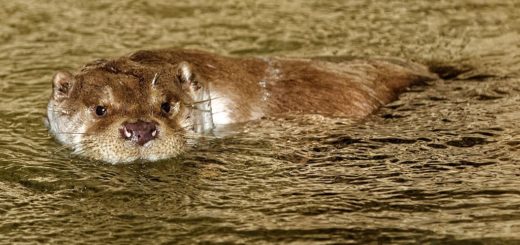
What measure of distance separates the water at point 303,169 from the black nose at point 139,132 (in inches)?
8.9

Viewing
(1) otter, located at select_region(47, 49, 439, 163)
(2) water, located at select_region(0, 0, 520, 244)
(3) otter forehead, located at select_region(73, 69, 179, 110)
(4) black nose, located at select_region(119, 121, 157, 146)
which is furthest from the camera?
(3) otter forehead, located at select_region(73, 69, 179, 110)

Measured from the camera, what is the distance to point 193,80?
6.48 meters

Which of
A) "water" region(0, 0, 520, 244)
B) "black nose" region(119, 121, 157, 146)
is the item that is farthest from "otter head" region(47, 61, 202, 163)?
"water" region(0, 0, 520, 244)

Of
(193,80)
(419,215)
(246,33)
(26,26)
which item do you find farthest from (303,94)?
(26,26)

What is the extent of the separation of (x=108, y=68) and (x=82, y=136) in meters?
0.42

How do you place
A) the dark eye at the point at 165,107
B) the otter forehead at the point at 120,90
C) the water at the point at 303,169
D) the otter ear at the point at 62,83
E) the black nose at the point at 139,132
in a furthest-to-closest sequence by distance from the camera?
1. the otter ear at the point at 62,83
2. the dark eye at the point at 165,107
3. the otter forehead at the point at 120,90
4. the black nose at the point at 139,132
5. the water at the point at 303,169

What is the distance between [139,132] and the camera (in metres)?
5.79

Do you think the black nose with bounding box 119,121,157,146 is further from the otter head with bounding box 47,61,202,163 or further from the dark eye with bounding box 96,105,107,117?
the dark eye with bounding box 96,105,107,117

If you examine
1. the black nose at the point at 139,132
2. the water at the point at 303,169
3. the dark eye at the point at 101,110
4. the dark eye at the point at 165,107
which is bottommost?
the water at the point at 303,169

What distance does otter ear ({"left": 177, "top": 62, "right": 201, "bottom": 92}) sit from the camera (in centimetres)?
640

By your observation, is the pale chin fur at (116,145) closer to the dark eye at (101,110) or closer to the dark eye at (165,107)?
the dark eye at (101,110)

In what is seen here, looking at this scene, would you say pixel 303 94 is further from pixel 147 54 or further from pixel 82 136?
pixel 82 136

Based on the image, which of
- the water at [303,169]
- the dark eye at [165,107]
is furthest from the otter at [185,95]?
the water at [303,169]

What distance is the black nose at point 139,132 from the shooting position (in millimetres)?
5785
